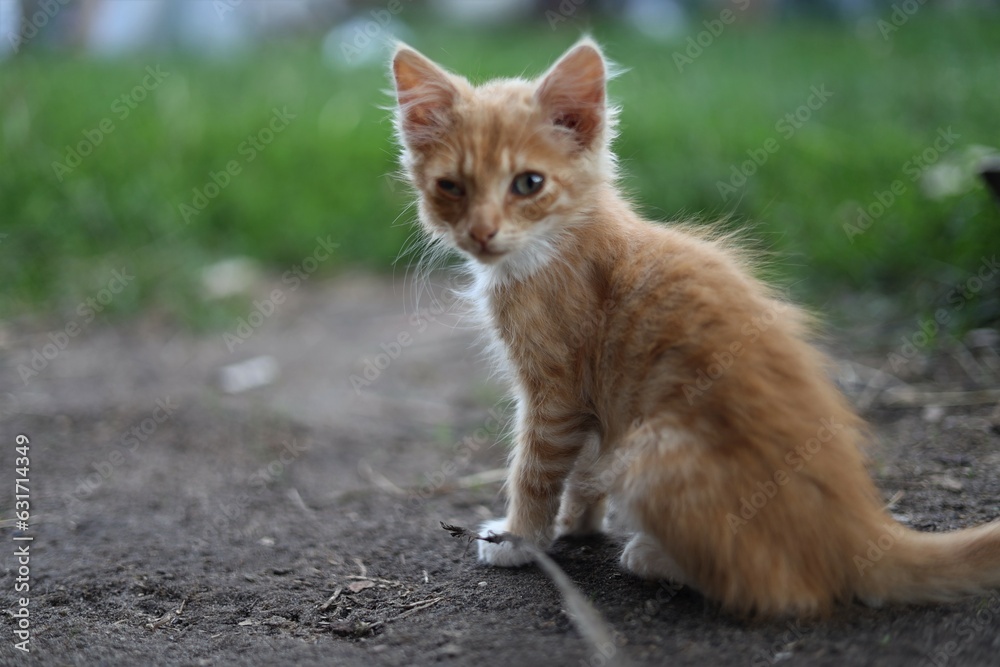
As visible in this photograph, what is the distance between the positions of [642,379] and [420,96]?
3.90 feet

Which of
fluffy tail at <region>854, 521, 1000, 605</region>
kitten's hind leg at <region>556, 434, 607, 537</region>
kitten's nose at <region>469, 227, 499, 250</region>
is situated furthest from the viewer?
kitten's hind leg at <region>556, 434, 607, 537</region>

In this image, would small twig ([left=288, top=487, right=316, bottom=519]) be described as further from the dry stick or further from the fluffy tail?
the fluffy tail

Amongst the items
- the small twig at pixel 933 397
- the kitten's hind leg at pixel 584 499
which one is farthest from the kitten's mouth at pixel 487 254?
the small twig at pixel 933 397

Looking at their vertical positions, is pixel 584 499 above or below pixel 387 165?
below

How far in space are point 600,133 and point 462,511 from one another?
148 centimetres

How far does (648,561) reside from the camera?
246 cm

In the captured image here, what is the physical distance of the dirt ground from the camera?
7.16 feet

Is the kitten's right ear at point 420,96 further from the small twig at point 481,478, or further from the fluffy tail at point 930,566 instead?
the fluffy tail at point 930,566

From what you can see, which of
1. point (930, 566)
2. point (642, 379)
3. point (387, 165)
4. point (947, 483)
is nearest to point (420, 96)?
point (642, 379)

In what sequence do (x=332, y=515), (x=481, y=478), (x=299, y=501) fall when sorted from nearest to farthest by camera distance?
(x=332, y=515) < (x=299, y=501) < (x=481, y=478)

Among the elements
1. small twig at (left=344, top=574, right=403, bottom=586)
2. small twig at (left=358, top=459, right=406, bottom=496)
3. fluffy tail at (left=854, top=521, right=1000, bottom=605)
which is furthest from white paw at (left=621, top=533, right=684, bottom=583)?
small twig at (left=358, top=459, right=406, bottom=496)

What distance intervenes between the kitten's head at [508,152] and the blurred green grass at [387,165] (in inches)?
80.6

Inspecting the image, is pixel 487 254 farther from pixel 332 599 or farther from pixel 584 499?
pixel 332 599

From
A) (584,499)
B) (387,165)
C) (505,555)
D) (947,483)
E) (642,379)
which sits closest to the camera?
(642,379)
